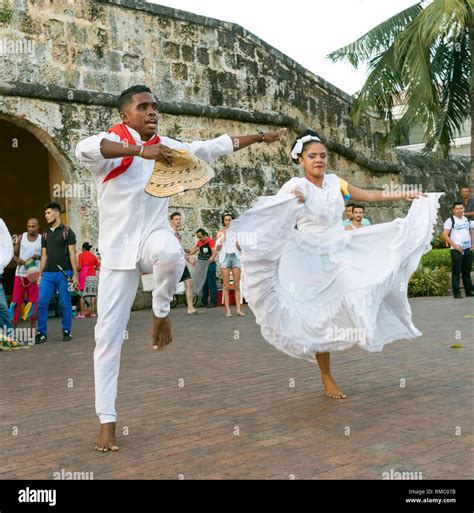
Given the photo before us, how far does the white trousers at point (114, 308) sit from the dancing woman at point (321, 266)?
1.14 m

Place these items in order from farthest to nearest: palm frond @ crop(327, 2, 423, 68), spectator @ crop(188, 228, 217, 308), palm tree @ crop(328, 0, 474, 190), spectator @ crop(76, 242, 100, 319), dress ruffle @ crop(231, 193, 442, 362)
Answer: palm frond @ crop(327, 2, 423, 68)
palm tree @ crop(328, 0, 474, 190)
spectator @ crop(188, 228, 217, 308)
spectator @ crop(76, 242, 100, 319)
dress ruffle @ crop(231, 193, 442, 362)

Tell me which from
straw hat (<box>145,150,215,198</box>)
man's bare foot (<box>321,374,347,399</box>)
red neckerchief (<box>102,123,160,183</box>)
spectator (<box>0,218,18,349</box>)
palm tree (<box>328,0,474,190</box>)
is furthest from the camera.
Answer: palm tree (<box>328,0,474,190</box>)

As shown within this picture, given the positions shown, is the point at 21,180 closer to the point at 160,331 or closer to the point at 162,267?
the point at 160,331

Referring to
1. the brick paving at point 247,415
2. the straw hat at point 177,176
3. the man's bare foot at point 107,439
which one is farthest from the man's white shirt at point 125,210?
the brick paving at point 247,415

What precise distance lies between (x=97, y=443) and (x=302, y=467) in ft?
4.40

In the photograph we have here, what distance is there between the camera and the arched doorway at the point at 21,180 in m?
22.1

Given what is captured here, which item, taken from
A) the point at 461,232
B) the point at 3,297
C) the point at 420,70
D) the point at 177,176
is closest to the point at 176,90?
the point at 420,70

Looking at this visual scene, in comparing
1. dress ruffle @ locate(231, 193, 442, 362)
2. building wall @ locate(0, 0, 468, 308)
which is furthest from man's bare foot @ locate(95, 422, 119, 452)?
building wall @ locate(0, 0, 468, 308)

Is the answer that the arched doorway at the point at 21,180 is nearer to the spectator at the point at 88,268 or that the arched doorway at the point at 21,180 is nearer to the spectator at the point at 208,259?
the spectator at the point at 208,259

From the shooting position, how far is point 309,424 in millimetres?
5090

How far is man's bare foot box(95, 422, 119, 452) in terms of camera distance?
462 cm

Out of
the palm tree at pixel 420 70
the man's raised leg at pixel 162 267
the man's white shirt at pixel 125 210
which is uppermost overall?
the palm tree at pixel 420 70

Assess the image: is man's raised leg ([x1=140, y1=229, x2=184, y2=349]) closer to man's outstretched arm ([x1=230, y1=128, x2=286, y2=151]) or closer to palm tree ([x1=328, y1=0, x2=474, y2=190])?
man's outstretched arm ([x1=230, y1=128, x2=286, y2=151])

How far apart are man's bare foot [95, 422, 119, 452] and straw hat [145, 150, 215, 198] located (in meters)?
1.41
